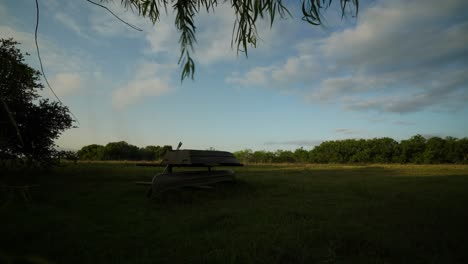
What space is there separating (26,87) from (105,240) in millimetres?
12115

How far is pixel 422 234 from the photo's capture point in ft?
13.5

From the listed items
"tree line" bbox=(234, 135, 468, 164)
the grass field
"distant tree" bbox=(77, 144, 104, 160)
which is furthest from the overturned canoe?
"distant tree" bbox=(77, 144, 104, 160)

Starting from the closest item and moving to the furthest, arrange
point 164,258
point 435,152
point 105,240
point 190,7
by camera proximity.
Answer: point 190,7, point 164,258, point 105,240, point 435,152

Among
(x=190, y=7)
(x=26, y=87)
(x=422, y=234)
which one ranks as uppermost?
(x=26, y=87)

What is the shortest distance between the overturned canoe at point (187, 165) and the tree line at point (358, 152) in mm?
36718

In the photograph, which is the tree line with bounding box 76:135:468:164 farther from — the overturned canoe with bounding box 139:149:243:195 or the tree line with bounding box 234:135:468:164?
the overturned canoe with bounding box 139:149:243:195

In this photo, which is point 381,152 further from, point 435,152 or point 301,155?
point 301,155

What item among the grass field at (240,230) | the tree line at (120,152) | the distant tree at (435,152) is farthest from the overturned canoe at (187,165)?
the distant tree at (435,152)

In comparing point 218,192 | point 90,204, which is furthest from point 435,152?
point 90,204

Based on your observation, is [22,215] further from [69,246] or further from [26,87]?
[26,87]

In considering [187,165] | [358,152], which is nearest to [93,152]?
[187,165]

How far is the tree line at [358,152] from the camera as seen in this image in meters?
47.4

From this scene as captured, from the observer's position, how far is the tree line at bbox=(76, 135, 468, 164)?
4741 centimetres

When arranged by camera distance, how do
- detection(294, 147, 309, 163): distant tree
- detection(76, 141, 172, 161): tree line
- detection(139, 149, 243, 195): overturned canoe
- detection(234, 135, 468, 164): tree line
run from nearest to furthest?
detection(139, 149, 243, 195): overturned canoe, detection(234, 135, 468, 164): tree line, detection(76, 141, 172, 161): tree line, detection(294, 147, 309, 163): distant tree
